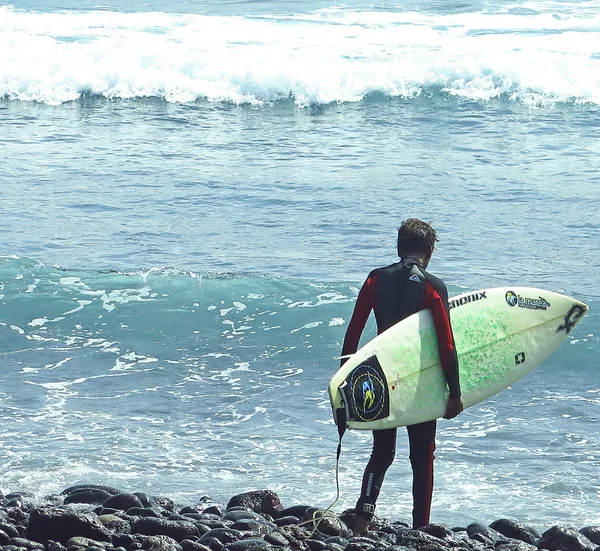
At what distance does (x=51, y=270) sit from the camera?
1037 centimetres

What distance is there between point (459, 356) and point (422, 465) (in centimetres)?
66

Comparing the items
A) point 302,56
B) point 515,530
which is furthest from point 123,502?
point 302,56

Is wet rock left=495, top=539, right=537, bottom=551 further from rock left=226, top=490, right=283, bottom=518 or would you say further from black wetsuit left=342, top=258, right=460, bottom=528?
rock left=226, top=490, right=283, bottom=518

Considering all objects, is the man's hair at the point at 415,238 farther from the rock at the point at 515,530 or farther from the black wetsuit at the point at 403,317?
the rock at the point at 515,530

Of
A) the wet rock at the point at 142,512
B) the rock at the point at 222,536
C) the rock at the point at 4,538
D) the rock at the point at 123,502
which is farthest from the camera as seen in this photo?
the rock at the point at 123,502

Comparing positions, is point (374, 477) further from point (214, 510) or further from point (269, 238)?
point (269, 238)

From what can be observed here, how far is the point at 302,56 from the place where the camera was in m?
22.3

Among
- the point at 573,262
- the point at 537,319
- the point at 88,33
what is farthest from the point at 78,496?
the point at 88,33

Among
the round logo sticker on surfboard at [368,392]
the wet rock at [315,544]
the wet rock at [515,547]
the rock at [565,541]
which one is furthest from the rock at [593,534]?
the wet rock at [315,544]

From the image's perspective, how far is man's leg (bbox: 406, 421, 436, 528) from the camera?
193 inches

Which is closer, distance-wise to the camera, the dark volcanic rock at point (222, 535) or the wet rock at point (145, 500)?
the dark volcanic rock at point (222, 535)

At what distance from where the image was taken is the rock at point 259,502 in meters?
5.48

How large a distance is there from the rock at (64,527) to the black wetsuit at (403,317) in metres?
1.19

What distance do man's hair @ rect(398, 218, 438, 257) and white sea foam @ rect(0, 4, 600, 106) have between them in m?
15.2
